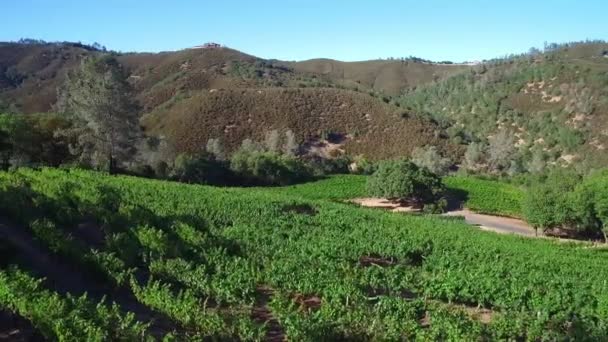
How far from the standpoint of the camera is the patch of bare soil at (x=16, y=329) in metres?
13.3

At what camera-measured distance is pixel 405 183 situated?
168 feet

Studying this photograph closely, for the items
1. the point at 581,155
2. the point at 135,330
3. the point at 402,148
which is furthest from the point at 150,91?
the point at 135,330

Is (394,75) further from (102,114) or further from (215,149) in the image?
(102,114)

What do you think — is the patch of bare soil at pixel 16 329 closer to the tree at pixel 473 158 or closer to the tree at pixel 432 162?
the tree at pixel 432 162

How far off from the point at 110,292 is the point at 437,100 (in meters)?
133

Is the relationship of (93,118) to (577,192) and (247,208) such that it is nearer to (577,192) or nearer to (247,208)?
(247,208)

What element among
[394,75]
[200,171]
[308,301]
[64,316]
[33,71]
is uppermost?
[394,75]

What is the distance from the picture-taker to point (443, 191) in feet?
182

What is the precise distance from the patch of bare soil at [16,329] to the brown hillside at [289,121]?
70.0m

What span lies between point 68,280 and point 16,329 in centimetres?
455

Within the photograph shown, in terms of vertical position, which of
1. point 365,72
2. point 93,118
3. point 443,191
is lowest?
point 443,191

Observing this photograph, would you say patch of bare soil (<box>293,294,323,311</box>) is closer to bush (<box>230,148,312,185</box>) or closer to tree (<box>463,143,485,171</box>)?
bush (<box>230,148,312,185</box>)

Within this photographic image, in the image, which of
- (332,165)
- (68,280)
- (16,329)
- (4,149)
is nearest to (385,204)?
(332,165)

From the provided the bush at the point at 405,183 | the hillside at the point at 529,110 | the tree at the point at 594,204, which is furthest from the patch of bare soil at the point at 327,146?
the tree at the point at 594,204
